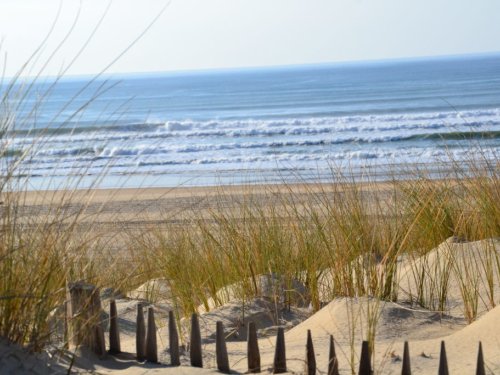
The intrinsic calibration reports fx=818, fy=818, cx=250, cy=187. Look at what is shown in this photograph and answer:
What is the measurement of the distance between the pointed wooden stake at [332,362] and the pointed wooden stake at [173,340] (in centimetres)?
62

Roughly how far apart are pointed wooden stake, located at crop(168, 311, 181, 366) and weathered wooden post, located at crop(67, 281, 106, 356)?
0.90 ft

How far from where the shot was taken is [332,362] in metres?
3.03

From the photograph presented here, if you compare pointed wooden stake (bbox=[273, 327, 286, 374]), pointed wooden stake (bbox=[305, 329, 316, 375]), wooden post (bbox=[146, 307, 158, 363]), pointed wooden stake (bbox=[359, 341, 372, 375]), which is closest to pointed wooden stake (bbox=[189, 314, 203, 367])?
wooden post (bbox=[146, 307, 158, 363])

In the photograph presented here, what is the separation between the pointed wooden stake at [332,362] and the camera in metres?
2.97

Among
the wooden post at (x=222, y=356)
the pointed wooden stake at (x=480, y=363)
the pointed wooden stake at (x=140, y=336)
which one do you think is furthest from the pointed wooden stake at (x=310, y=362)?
the pointed wooden stake at (x=140, y=336)

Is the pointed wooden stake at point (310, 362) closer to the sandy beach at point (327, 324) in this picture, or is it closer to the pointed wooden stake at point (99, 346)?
the sandy beach at point (327, 324)

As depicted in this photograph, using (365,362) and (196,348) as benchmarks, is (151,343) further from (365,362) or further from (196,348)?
(365,362)

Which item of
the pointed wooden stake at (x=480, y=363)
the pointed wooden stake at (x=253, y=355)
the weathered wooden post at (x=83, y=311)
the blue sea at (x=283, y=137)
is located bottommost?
the blue sea at (x=283, y=137)

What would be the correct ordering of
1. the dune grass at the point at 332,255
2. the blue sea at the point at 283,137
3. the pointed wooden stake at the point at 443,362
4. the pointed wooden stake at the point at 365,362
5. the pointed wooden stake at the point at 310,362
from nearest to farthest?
1. the pointed wooden stake at the point at 443,362
2. the pointed wooden stake at the point at 365,362
3. the pointed wooden stake at the point at 310,362
4. the dune grass at the point at 332,255
5. the blue sea at the point at 283,137

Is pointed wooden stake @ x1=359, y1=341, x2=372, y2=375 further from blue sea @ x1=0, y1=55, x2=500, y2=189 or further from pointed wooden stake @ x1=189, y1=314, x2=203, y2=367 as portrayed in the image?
blue sea @ x1=0, y1=55, x2=500, y2=189

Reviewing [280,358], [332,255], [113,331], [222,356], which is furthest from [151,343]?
[332,255]

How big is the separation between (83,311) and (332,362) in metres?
0.96

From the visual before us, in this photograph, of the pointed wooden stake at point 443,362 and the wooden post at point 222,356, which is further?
the wooden post at point 222,356

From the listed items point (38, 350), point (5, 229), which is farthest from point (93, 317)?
point (5, 229)
